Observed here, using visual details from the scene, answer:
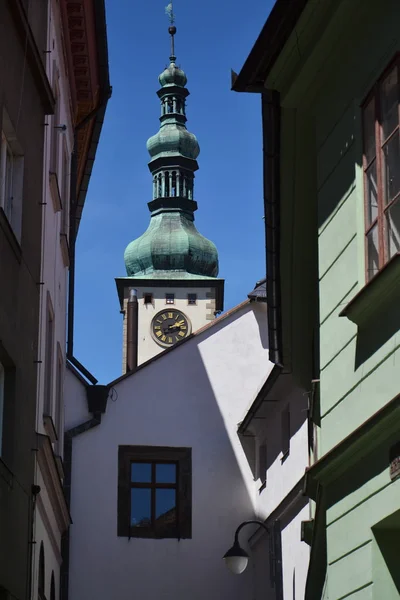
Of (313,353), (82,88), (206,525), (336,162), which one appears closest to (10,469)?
(313,353)

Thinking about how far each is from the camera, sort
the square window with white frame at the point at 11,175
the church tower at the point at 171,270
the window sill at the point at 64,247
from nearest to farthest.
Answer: the square window with white frame at the point at 11,175, the window sill at the point at 64,247, the church tower at the point at 171,270

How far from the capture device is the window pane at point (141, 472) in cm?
2373

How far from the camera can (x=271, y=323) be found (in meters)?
10.3

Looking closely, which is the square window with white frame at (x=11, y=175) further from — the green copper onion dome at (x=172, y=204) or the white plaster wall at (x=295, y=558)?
the green copper onion dome at (x=172, y=204)

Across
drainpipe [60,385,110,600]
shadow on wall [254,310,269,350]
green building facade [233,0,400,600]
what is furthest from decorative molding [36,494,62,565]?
shadow on wall [254,310,269,350]

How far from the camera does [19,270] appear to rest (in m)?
11.2

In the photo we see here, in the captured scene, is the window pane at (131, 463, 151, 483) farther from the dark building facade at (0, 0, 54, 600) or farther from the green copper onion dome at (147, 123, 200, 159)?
the green copper onion dome at (147, 123, 200, 159)

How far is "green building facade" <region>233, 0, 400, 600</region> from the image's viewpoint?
682 cm

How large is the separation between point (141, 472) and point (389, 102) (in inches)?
684

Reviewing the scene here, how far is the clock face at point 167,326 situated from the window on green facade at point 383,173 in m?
70.8

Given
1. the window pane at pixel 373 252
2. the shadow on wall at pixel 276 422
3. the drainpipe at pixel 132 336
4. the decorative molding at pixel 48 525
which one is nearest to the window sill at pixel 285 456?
the shadow on wall at pixel 276 422

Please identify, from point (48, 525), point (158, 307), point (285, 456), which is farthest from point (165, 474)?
point (158, 307)

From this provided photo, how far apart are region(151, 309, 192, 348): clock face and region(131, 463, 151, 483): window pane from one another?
54290mm

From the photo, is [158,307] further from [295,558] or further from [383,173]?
[383,173]
